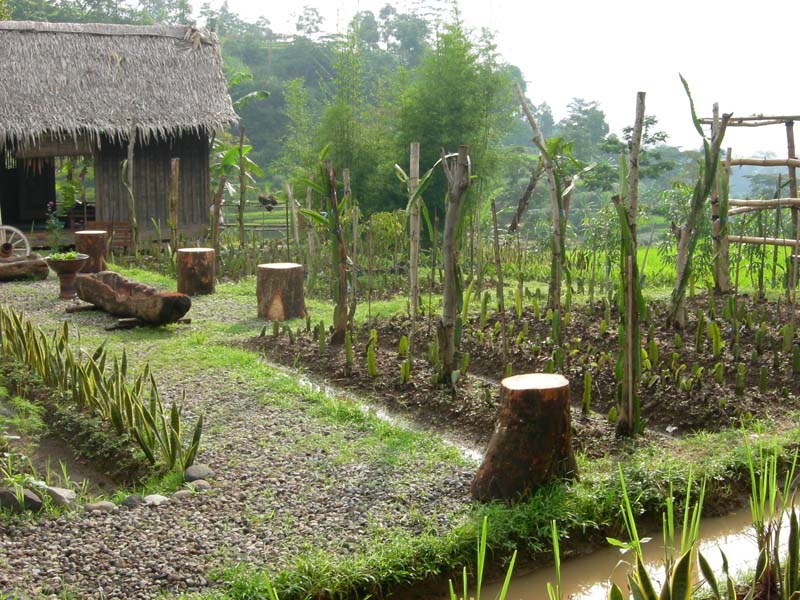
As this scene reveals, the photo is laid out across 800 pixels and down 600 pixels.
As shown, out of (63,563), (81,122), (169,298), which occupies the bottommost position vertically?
(63,563)

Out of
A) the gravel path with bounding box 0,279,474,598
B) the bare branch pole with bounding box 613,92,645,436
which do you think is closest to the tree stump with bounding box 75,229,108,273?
the gravel path with bounding box 0,279,474,598

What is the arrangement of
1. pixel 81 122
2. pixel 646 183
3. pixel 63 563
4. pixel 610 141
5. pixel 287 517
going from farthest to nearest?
1. pixel 646 183
2. pixel 610 141
3. pixel 81 122
4. pixel 287 517
5. pixel 63 563

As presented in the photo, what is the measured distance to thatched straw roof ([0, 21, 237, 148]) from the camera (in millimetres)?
12961

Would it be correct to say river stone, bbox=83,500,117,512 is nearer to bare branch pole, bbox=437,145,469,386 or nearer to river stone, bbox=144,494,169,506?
river stone, bbox=144,494,169,506

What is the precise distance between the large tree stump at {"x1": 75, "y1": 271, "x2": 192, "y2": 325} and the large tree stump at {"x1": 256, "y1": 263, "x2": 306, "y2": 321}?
2.30ft

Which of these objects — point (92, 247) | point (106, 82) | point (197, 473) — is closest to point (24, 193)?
point (106, 82)

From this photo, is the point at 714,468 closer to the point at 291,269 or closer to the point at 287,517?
the point at 287,517

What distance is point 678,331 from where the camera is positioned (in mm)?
7172

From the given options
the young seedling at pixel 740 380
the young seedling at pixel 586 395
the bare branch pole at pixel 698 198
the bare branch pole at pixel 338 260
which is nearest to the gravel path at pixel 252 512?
the young seedling at pixel 586 395

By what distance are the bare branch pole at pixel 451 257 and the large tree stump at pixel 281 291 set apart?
294 centimetres

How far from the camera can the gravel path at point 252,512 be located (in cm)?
346

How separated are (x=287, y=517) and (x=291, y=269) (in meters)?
4.69

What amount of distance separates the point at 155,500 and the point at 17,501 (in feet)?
1.85

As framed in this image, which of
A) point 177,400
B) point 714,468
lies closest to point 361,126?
point 177,400
